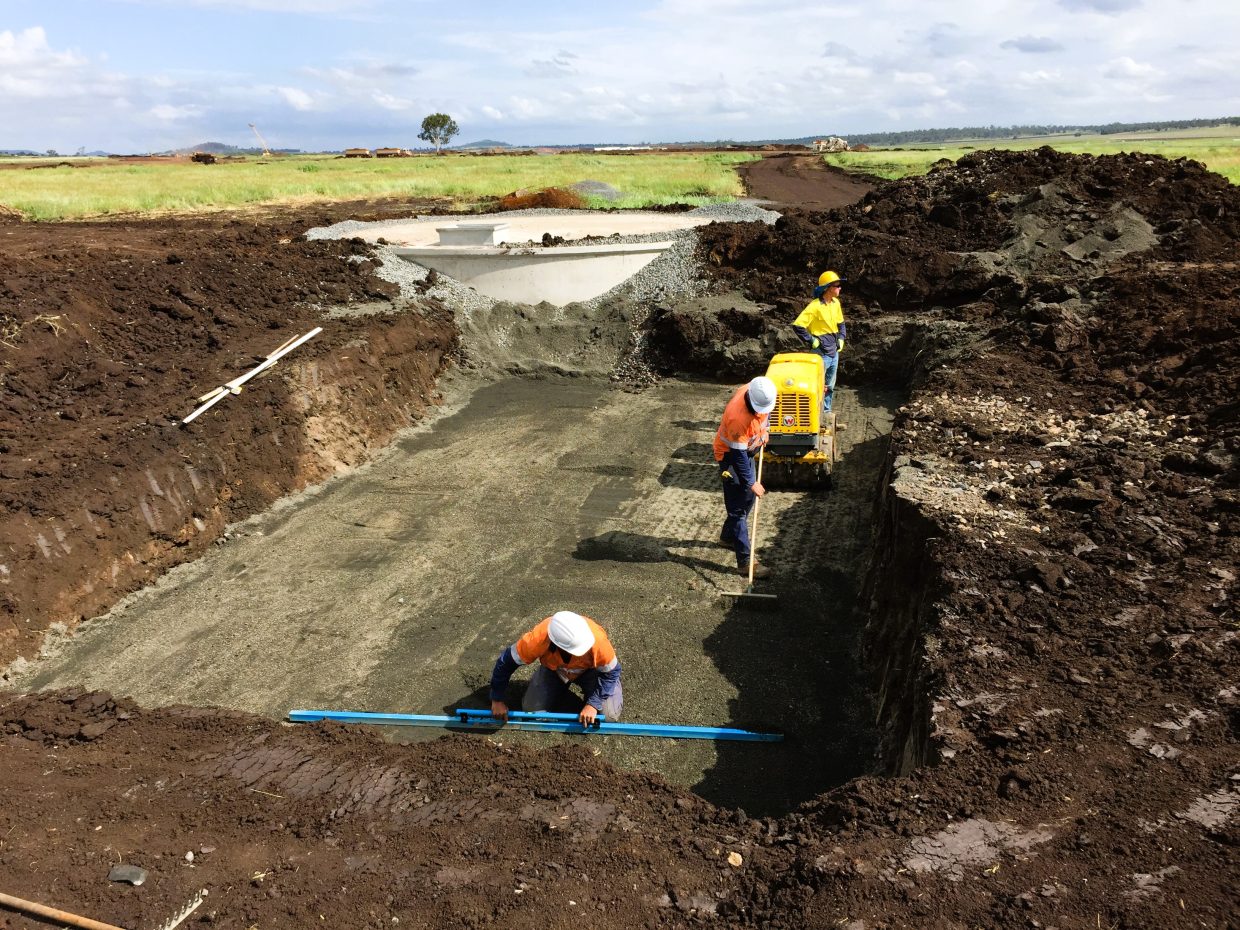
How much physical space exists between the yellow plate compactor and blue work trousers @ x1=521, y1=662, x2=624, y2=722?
13.8ft

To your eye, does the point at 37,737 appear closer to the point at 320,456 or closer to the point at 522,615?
the point at 522,615

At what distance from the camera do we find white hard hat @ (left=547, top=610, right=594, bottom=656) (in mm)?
5594

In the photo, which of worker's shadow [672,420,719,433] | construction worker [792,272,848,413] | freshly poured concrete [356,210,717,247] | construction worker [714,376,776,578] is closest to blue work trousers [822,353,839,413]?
construction worker [792,272,848,413]

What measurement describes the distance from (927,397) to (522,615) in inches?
222

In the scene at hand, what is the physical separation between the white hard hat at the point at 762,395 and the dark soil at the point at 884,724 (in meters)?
1.43

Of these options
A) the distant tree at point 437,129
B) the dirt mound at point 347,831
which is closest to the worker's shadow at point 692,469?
the dirt mound at point 347,831

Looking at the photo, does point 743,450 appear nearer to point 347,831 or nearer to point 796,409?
point 796,409

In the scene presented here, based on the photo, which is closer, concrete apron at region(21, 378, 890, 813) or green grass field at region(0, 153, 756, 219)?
concrete apron at region(21, 378, 890, 813)

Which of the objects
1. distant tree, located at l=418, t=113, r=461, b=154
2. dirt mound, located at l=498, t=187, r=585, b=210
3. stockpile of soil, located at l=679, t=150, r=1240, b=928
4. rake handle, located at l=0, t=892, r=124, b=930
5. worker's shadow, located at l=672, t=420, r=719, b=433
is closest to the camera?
stockpile of soil, located at l=679, t=150, r=1240, b=928

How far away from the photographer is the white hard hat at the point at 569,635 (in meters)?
5.59

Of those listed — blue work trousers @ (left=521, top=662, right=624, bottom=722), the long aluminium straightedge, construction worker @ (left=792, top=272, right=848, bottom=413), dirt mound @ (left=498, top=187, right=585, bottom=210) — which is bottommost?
the long aluminium straightedge

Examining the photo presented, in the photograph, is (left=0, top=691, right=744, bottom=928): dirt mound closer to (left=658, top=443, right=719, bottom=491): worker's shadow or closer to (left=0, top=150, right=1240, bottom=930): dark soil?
(left=0, top=150, right=1240, bottom=930): dark soil

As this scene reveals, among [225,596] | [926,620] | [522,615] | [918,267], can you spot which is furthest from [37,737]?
[918,267]

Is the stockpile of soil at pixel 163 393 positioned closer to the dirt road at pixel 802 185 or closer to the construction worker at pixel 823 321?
the construction worker at pixel 823 321
